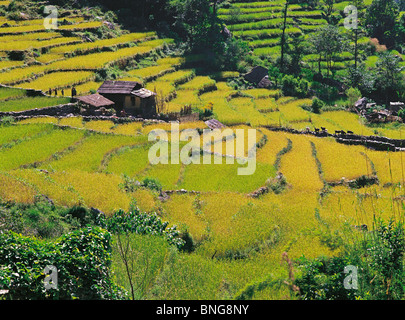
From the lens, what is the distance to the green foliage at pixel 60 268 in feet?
30.1

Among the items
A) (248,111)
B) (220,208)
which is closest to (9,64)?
(248,111)

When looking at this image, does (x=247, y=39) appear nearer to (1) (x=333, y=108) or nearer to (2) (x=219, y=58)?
(2) (x=219, y=58)

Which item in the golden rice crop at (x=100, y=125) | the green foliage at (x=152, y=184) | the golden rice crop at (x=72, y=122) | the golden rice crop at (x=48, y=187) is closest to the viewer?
the golden rice crop at (x=48, y=187)

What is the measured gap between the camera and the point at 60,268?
960 centimetres

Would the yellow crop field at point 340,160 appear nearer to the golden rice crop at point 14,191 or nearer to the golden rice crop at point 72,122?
the golden rice crop at point 72,122

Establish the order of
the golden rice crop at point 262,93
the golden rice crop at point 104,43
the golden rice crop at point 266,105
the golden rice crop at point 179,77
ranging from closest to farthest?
the golden rice crop at point 266,105, the golden rice crop at point 104,43, the golden rice crop at point 179,77, the golden rice crop at point 262,93

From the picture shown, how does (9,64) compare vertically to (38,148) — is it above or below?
above

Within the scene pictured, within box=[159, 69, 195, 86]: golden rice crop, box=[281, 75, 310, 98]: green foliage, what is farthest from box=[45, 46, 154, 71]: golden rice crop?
box=[281, 75, 310, 98]: green foliage

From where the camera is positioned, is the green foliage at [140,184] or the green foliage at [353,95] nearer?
→ the green foliage at [140,184]

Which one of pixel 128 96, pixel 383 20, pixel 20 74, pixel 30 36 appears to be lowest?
pixel 128 96

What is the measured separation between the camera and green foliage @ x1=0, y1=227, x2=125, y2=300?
919 centimetres

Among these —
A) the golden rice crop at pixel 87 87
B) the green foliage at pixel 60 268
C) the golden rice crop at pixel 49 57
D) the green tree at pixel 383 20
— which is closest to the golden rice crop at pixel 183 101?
the golden rice crop at pixel 87 87

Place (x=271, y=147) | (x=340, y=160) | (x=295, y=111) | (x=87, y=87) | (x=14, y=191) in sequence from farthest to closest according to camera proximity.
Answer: (x=295, y=111) < (x=87, y=87) < (x=271, y=147) < (x=340, y=160) < (x=14, y=191)

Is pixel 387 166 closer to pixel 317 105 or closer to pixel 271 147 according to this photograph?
pixel 271 147
